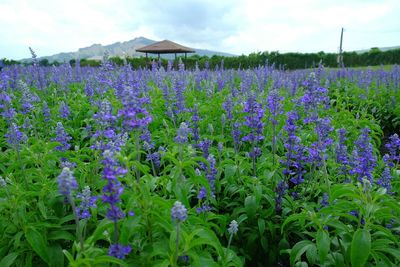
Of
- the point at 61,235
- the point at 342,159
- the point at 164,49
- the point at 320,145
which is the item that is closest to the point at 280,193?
the point at 320,145

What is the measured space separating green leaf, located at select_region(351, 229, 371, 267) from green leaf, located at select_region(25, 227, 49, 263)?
2.21m

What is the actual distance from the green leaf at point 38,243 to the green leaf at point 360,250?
7.24ft

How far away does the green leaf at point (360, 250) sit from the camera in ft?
8.07

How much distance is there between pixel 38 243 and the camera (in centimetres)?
251

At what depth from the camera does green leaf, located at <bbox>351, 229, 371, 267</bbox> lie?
2.46 meters

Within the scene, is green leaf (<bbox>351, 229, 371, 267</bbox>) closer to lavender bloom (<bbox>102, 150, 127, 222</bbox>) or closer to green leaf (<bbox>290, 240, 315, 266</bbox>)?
green leaf (<bbox>290, 240, 315, 266</bbox>)

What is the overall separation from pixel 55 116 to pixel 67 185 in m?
4.62

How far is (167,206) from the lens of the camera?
239cm

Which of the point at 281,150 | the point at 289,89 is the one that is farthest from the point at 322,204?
the point at 289,89

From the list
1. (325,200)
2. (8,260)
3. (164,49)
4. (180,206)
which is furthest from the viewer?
(164,49)

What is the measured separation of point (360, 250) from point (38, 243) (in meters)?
2.31

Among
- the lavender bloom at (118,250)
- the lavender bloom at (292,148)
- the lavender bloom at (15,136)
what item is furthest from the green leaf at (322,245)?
the lavender bloom at (15,136)

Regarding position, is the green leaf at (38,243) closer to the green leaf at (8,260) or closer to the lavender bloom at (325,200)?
the green leaf at (8,260)

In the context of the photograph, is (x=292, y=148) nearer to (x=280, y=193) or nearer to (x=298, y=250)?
(x=280, y=193)
